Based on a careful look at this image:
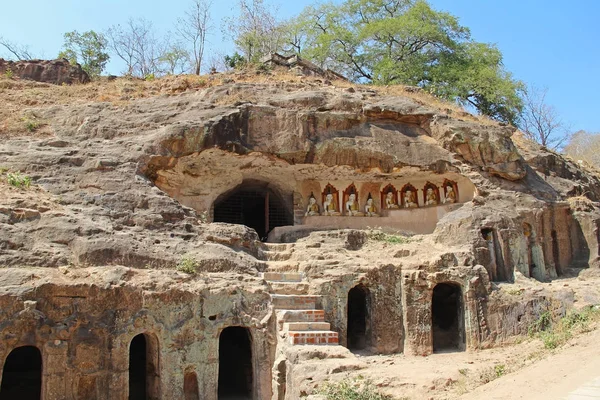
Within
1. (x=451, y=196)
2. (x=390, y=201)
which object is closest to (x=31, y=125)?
(x=390, y=201)

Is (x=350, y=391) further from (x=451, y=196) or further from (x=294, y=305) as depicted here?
(x=451, y=196)

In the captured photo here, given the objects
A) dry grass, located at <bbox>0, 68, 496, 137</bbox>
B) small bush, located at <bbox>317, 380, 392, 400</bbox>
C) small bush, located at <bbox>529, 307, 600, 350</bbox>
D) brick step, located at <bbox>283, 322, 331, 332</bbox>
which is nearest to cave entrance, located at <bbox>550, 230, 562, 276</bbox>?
small bush, located at <bbox>529, 307, 600, 350</bbox>

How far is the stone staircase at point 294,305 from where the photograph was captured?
1197cm

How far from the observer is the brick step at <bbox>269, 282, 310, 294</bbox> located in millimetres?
13633

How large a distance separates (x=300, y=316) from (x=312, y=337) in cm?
86

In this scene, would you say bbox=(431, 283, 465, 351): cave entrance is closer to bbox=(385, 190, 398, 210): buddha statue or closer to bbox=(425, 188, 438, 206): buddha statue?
bbox=(425, 188, 438, 206): buddha statue

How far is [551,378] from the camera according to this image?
8102mm

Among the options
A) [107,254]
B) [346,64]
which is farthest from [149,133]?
[346,64]

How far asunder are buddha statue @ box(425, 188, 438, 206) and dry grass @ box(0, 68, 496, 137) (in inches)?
112

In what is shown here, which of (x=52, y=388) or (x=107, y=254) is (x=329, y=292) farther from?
(x=52, y=388)

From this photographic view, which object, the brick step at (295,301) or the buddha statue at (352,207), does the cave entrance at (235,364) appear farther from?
the buddha statue at (352,207)

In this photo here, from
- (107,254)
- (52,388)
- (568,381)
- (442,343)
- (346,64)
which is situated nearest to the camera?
(568,381)

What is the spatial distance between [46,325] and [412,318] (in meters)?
8.45

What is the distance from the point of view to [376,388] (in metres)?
9.41
